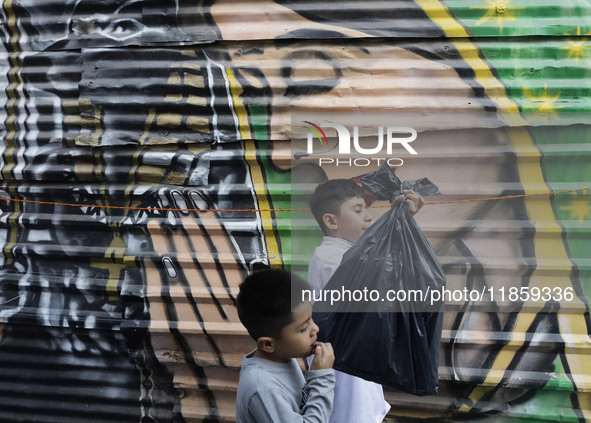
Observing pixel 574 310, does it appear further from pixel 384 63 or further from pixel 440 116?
pixel 384 63

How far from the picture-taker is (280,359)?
1469 mm

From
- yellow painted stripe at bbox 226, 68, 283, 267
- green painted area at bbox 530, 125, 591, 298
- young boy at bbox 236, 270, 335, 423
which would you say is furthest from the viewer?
yellow painted stripe at bbox 226, 68, 283, 267

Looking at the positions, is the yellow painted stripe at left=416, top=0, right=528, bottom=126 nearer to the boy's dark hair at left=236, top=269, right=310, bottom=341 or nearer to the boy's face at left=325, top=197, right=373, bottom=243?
the boy's face at left=325, top=197, right=373, bottom=243

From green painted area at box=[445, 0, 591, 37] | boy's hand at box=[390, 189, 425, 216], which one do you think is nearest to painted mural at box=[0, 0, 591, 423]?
green painted area at box=[445, 0, 591, 37]

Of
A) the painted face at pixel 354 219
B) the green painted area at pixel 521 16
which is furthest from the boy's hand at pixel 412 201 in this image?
the green painted area at pixel 521 16

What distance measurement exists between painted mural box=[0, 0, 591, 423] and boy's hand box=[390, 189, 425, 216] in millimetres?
766

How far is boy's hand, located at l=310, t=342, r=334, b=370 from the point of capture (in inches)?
55.4

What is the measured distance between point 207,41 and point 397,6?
3.99 ft

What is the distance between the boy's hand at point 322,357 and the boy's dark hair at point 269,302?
0.15m

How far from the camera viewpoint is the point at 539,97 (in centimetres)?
248

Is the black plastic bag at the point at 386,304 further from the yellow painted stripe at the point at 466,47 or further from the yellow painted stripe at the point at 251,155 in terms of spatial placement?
the yellow painted stripe at the point at 466,47

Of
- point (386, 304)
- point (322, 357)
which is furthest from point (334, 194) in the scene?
point (322, 357)

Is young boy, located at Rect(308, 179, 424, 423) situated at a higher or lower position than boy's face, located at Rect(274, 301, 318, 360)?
higher

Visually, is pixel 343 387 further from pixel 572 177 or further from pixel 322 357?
pixel 572 177
